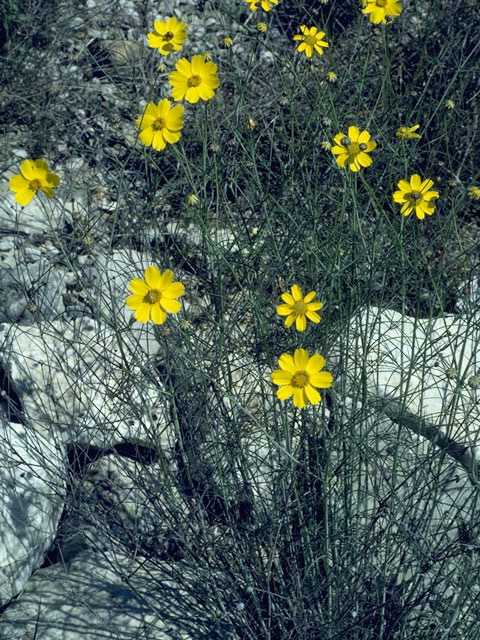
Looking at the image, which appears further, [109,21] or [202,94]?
[109,21]

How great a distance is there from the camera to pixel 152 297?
6.24ft

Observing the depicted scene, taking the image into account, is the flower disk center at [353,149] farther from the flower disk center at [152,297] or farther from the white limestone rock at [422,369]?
the flower disk center at [152,297]

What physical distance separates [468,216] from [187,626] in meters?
2.40

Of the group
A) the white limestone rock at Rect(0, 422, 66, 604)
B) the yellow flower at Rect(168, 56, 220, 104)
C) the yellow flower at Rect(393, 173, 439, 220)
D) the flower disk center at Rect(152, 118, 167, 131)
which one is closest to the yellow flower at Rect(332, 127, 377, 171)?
the yellow flower at Rect(393, 173, 439, 220)

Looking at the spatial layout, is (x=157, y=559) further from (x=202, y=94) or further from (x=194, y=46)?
(x=194, y=46)

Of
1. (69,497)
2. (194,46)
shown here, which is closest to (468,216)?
(194,46)

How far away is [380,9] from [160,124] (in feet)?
3.12

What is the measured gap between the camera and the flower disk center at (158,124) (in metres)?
2.14

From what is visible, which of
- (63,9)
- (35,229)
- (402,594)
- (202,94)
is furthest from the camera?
(63,9)

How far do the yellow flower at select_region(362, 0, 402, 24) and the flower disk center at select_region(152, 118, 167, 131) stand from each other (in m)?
0.87

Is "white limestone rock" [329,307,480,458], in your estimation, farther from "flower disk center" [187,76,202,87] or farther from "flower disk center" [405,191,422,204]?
"flower disk center" [187,76,202,87]

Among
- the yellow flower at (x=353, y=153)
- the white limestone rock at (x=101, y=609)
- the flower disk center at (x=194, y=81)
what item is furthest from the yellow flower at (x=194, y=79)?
the white limestone rock at (x=101, y=609)

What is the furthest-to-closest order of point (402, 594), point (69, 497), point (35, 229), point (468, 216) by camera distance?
point (468, 216) → point (35, 229) → point (69, 497) → point (402, 594)

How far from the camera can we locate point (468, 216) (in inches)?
144
